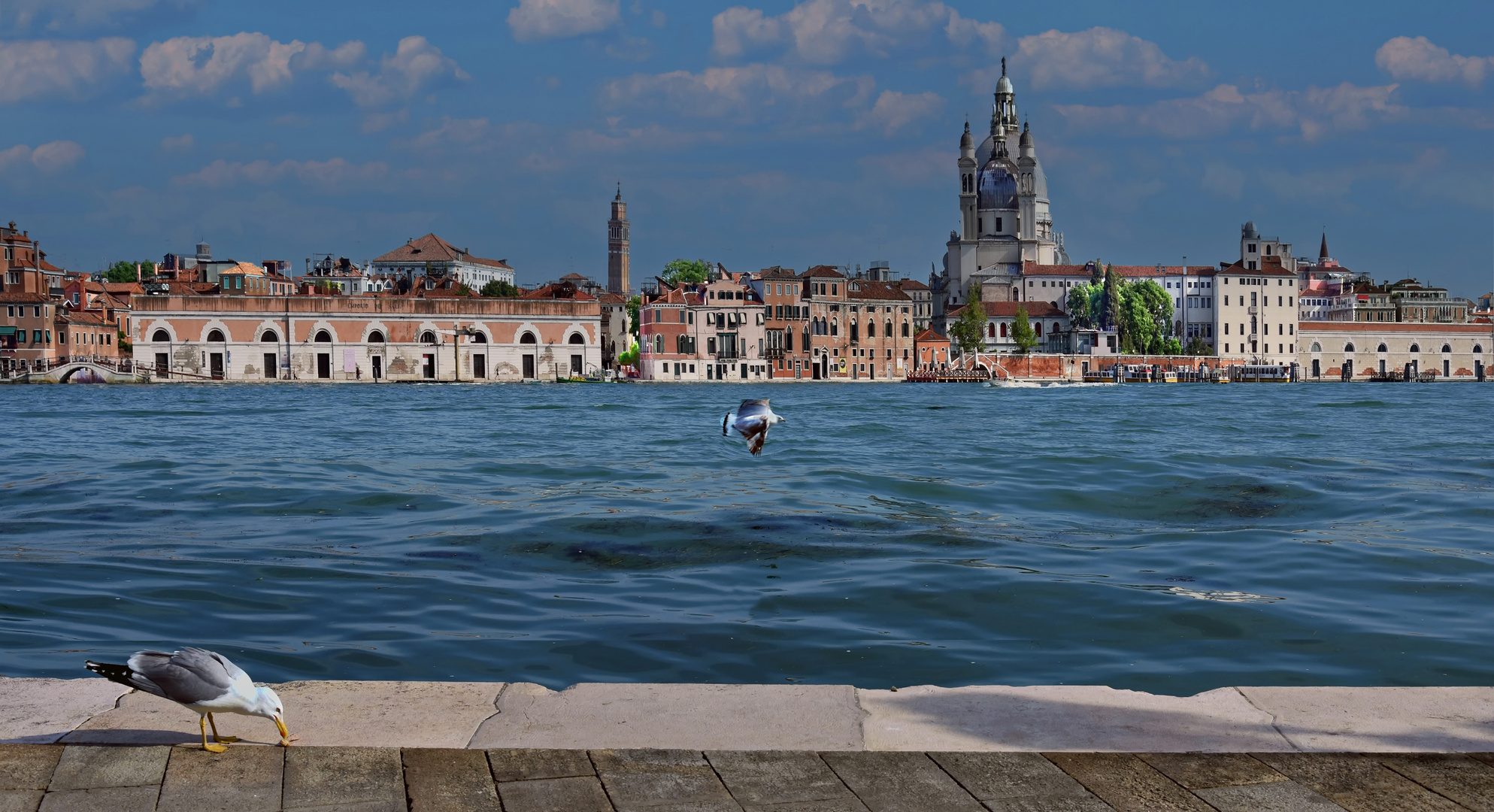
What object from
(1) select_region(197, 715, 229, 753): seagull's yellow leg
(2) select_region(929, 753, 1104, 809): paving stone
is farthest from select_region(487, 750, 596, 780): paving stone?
(2) select_region(929, 753, 1104, 809): paving stone

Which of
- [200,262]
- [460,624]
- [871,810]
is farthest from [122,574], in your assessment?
[200,262]

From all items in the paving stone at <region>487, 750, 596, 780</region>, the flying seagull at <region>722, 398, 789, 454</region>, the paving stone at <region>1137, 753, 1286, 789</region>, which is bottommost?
the paving stone at <region>1137, 753, 1286, 789</region>

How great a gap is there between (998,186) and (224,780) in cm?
9910

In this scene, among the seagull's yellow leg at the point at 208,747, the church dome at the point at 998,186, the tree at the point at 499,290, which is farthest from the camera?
the church dome at the point at 998,186

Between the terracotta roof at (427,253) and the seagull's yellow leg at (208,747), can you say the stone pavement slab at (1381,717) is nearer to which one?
the seagull's yellow leg at (208,747)

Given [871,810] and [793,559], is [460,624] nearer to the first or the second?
[793,559]

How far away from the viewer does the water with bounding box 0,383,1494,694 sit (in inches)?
192

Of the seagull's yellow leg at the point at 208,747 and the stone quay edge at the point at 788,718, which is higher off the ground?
the seagull's yellow leg at the point at 208,747

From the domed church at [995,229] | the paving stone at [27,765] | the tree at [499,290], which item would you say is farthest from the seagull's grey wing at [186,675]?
the domed church at [995,229]

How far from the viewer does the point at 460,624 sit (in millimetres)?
5406

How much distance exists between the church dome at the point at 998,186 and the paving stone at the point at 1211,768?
97962 mm

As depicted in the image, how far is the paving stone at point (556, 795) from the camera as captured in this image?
2.51 metres

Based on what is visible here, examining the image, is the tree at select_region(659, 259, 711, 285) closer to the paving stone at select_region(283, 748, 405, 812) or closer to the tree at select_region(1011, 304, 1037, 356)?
the tree at select_region(1011, 304, 1037, 356)

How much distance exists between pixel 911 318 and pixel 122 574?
73.7m
